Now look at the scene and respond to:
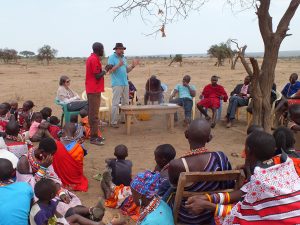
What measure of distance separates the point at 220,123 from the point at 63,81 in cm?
374

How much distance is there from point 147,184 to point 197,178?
2.16 ft

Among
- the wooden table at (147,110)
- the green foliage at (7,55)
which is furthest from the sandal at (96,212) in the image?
the green foliage at (7,55)

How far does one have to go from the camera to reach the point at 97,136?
726cm

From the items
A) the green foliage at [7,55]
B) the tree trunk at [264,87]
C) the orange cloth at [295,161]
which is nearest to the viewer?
the orange cloth at [295,161]

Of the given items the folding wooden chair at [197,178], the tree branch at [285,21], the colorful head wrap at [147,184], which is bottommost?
the colorful head wrap at [147,184]

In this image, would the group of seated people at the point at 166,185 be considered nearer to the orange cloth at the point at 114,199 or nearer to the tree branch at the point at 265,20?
the orange cloth at the point at 114,199

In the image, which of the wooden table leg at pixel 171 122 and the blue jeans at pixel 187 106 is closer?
the wooden table leg at pixel 171 122

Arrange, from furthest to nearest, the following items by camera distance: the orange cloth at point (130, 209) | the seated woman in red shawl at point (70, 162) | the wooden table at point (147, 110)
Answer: the wooden table at point (147, 110) < the seated woman in red shawl at point (70, 162) < the orange cloth at point (130, 209)

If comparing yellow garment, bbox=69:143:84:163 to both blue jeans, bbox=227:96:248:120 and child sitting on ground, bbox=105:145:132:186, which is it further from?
blue jeans, bbox=227:96:248:120

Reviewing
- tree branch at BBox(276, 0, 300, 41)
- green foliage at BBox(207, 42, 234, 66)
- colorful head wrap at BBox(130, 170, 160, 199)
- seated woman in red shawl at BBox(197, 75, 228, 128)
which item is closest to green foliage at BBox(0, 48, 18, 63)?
green foliage at BBox(207, 42, 234, 66)

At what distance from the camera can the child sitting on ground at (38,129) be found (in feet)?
20.3

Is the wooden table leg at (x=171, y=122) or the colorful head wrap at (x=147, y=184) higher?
the colorful head wrap at (x=147, y=184)

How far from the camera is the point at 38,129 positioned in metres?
6.29

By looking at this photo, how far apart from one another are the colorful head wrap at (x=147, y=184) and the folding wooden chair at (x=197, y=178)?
0.41 m
